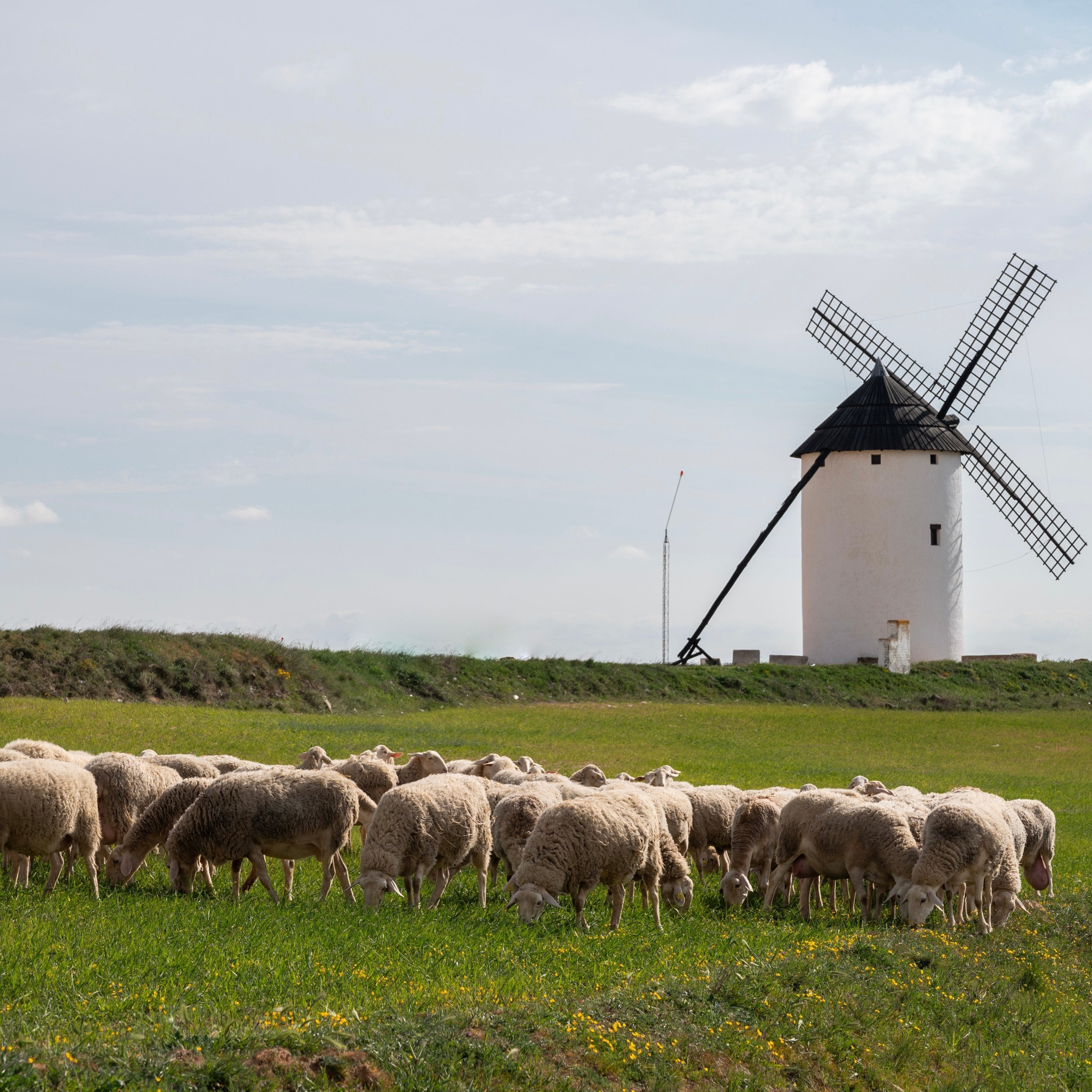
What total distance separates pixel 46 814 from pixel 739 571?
51.6 meters

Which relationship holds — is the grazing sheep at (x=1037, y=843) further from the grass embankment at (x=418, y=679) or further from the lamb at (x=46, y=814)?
the grass embankment at (x=418, y=679)

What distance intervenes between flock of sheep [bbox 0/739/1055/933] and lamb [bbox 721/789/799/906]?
0.8 inches

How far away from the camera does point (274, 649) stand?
44.1m

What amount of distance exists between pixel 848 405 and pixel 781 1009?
53813 millimetres

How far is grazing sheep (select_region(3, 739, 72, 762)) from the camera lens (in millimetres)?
15914

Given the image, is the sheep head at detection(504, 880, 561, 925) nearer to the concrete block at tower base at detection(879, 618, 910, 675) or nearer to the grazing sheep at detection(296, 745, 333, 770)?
the grazing sheep at detection(296, 745, 333, 770)

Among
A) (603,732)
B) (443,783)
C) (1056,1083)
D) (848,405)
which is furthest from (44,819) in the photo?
(848,405)

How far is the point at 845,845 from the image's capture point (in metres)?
14.1

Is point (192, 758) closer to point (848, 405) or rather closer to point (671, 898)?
point (671, 898)

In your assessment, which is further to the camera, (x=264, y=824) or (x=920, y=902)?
(x=920, y=902)

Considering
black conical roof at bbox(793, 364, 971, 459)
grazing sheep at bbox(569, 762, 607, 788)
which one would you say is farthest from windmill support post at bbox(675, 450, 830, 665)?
grazing sheep at bbox(569, 762, 607, 788)

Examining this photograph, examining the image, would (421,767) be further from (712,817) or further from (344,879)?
(344,879)

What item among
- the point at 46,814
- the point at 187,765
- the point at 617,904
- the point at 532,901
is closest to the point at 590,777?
the point at 617,904

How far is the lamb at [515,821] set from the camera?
13.9m
